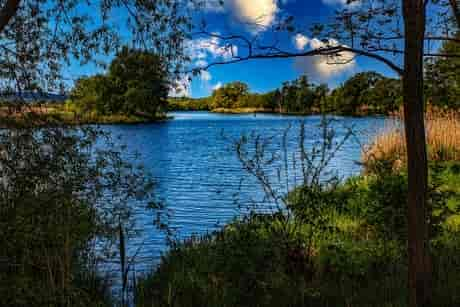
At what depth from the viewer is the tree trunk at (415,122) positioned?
275 cm

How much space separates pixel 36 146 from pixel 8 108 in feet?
1.46

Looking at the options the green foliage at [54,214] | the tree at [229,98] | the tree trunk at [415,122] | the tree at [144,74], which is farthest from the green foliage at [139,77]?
the tree at [229,98]

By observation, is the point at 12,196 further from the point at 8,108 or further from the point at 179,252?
the point at 179,252

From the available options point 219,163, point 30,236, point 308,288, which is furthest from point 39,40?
point 219,163

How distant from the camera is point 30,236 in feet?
12.9

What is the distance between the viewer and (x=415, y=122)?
2.75 meters

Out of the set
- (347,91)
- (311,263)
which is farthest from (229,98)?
(311,263)

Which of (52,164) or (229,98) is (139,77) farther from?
(229,98)

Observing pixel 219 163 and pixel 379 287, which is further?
pixel 219 163

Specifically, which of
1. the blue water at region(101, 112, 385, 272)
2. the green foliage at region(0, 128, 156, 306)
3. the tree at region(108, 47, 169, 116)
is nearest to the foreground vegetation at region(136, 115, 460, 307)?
the blue water at region(101, 112, 385, 272)

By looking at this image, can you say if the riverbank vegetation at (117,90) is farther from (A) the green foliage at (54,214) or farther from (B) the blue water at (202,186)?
(B) the blue water at (202,186)

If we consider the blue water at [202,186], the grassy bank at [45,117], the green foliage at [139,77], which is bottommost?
the blue water at [202,186]

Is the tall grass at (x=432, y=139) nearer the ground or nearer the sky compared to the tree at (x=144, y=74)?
nearer the ground


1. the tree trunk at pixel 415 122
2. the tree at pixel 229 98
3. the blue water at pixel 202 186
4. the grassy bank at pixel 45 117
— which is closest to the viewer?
the tree trunk at pixel 415 122
